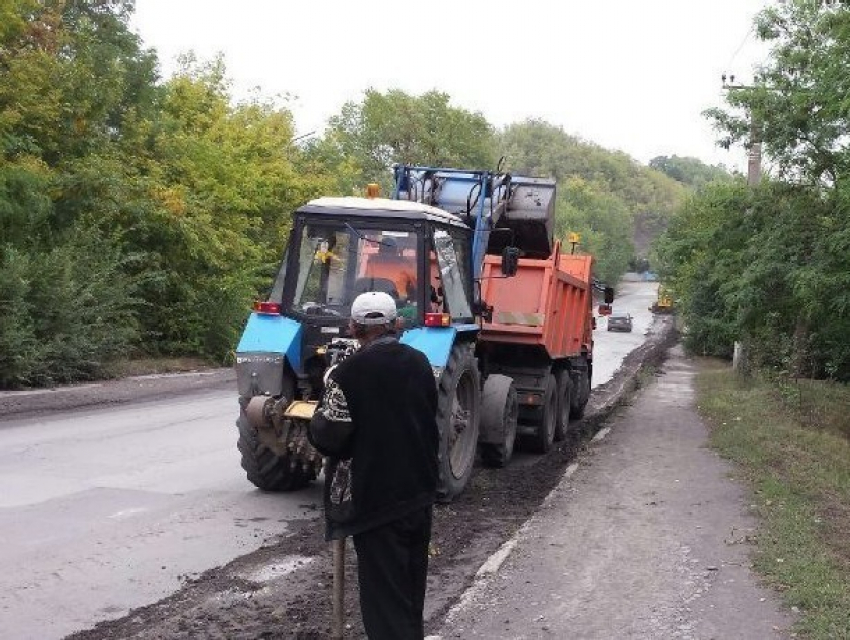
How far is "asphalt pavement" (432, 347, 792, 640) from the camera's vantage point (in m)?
6.31

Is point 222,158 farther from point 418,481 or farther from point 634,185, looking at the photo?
point 634,185

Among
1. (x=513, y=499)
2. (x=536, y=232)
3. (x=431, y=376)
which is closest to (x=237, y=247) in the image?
(x=536, y=232)

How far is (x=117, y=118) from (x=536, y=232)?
58.4 feet

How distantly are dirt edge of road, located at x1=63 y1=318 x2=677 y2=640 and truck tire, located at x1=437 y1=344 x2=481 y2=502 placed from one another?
25cm

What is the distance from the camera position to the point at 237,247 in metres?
29.5

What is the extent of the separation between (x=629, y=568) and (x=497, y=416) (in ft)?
14.9

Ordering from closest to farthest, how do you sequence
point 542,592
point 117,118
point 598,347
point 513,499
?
1. point 542,592
2. point 513,499
3. point 117,118
4. point 598,347

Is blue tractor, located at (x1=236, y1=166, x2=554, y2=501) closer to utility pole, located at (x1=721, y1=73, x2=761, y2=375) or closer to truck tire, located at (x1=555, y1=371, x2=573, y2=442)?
truck tire, located at (x1=555, y1=371, x2=573, y2=442)

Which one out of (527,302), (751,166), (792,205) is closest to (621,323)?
(751,166)

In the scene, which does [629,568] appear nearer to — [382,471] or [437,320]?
[437,320]

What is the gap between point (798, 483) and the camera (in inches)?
464

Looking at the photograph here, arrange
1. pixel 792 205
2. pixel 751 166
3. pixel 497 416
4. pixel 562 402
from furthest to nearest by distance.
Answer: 1. pixel 751 166
2. pixel 792 205
3. pixel 562 402
4. pixel 497 416

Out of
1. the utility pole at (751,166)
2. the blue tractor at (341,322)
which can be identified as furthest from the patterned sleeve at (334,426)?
the utility pole at (751,166)

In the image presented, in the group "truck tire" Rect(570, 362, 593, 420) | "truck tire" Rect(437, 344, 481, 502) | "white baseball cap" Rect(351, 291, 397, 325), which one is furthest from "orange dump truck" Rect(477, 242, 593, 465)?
"white baseball cap" Rect(351, 291, 397, 325)
